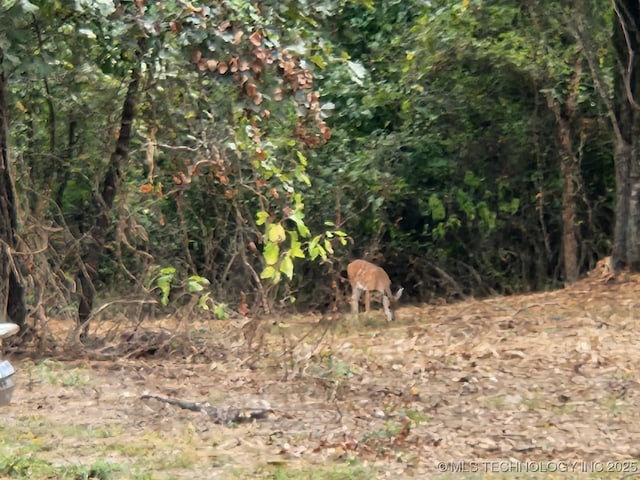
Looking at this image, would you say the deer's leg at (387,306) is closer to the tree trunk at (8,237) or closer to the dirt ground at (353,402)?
the dirt ground at (353,402)

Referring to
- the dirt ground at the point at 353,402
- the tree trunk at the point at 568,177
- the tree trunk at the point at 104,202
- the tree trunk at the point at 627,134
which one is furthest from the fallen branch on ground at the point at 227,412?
the tree trunk at the point at 568,177

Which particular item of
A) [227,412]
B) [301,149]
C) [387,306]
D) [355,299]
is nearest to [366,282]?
[355,299]

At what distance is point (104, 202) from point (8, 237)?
112 centimetres

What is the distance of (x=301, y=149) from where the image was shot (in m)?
12.3

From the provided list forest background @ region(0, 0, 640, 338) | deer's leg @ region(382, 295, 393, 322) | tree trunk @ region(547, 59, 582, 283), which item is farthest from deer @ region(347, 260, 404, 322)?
tree trunk @ region(547, 59, 582, 283)

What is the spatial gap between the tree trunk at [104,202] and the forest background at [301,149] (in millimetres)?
25

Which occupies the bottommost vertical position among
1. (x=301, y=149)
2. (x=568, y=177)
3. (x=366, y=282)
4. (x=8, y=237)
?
(x=366, y=282)

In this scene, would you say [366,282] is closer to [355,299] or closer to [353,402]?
[355,299]

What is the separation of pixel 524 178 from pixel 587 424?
9605 millimetres

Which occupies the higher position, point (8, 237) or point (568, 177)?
point (568, 177)

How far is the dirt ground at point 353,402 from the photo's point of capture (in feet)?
20.0

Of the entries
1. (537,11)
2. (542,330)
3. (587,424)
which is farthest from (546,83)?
(587,424)

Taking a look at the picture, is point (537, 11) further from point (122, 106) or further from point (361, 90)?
point (122, 106)

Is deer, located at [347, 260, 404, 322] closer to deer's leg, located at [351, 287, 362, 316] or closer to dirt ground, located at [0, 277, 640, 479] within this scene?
deer's leg, located at [351, 287, 362, 316]
